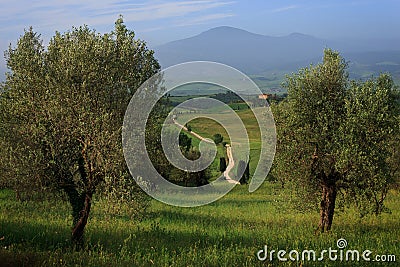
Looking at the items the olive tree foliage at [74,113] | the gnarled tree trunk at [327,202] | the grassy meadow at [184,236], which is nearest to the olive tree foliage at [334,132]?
the gnarled tree trunk at [327,202]

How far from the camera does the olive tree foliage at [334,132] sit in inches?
715

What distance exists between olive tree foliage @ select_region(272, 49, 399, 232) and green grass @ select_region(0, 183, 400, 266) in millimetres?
2166

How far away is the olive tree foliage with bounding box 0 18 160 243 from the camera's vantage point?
586 inches

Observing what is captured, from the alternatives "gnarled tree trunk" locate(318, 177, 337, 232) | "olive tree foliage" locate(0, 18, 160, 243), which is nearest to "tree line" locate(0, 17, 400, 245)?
"olive tree foliage" locate(0, 18, 160, 243)

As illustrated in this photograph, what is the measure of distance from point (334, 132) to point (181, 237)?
8258mm

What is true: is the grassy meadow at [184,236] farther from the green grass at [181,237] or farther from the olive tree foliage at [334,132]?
the olive tree foliage at [334,132]

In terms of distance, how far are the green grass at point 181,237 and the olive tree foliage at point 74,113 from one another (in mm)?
1754

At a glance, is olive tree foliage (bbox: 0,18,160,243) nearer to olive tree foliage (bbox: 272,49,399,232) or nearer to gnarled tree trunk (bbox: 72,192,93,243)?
gnarled tree trunk (bbox: 72,192,93,243)

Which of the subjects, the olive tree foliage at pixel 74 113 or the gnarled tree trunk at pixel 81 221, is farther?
the gnarled tree trunk at pixel 81 221

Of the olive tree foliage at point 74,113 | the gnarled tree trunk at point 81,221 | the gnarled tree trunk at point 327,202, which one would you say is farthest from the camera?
the gnarled tree trunk at point 327,202

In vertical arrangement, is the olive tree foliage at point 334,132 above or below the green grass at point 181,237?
above

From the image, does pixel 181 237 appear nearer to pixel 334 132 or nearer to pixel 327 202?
pixel 327 202

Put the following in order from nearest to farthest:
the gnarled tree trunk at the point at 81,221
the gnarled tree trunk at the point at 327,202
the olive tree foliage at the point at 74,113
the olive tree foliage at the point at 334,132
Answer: the olive tree foliage at the point at 74,113 < the gnarled tree trunk at the point at 81,221 < the olive tree foliage at the point at 334,132 < the gnarled tree trunk at the point at 327,202

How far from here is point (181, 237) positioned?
20625 millimetres
